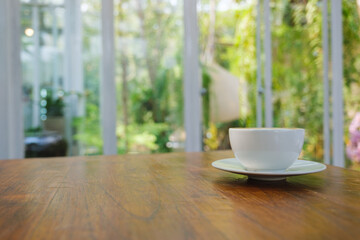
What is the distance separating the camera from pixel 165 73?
107 inches

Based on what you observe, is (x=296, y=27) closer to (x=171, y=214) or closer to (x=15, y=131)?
(x=15, y=131)

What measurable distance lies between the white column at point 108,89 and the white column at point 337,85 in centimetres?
174

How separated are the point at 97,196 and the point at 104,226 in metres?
0.16

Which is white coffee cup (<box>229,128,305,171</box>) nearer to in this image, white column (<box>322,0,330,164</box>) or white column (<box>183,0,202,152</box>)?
white column (<box>183,0,202,152</box>)

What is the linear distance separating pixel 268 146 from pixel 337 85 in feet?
8.09

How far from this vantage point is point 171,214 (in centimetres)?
42

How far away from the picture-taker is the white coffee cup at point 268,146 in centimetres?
61

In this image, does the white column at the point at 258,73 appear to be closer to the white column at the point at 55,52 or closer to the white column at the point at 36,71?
the white column at the point at 55,52

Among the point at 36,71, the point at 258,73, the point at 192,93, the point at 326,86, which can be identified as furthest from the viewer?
the point at 258,73

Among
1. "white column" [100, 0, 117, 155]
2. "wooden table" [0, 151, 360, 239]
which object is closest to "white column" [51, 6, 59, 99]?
"white column" [100, 0, 117, 155]

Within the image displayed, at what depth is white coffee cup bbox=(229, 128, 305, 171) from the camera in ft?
1.99

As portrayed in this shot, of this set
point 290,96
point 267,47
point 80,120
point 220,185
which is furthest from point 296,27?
point 220,185

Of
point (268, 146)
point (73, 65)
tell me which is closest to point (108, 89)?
point (73, 65)

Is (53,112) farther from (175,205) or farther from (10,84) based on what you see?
(175,205)
